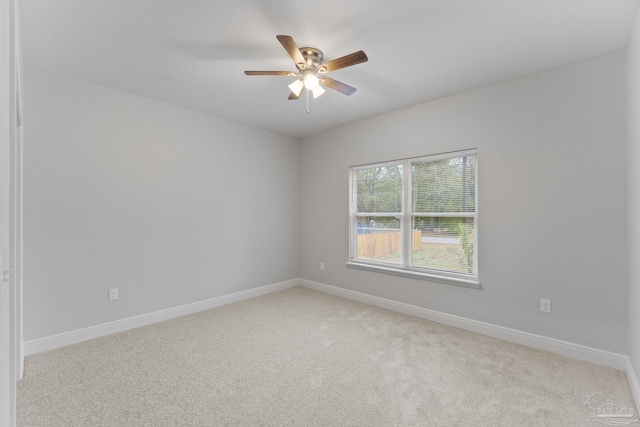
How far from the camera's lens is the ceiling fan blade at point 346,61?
6.71ft

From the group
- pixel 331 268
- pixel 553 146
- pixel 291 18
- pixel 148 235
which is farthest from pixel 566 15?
A: pixel 148 235

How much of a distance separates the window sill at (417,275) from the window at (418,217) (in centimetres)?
1

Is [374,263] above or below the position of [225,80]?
below

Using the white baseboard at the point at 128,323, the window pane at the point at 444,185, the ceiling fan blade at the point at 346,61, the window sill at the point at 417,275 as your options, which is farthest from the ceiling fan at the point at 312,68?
the white baseboard at the point at 128,323

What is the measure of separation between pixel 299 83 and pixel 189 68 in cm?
107

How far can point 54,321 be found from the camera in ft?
9.04

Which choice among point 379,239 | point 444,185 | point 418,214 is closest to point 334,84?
point 444,185

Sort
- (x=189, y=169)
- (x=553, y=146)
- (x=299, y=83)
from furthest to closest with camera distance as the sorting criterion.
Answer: (x=189, y=169) → (x=553, y=146) → (x=299, y=83)

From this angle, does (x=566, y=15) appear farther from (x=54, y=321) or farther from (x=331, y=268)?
(x=54, y=321)

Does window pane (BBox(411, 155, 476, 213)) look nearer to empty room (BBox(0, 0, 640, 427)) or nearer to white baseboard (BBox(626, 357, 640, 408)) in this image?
empty room (BBox(0, 0, 640, 427))

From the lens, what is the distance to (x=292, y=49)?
2.04 metres

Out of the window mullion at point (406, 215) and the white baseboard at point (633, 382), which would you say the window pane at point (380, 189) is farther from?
the white baseboard at point (633, 382)

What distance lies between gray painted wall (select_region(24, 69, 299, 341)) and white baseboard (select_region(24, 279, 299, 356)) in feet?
0.20

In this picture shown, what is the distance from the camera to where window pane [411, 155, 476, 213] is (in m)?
3.26
